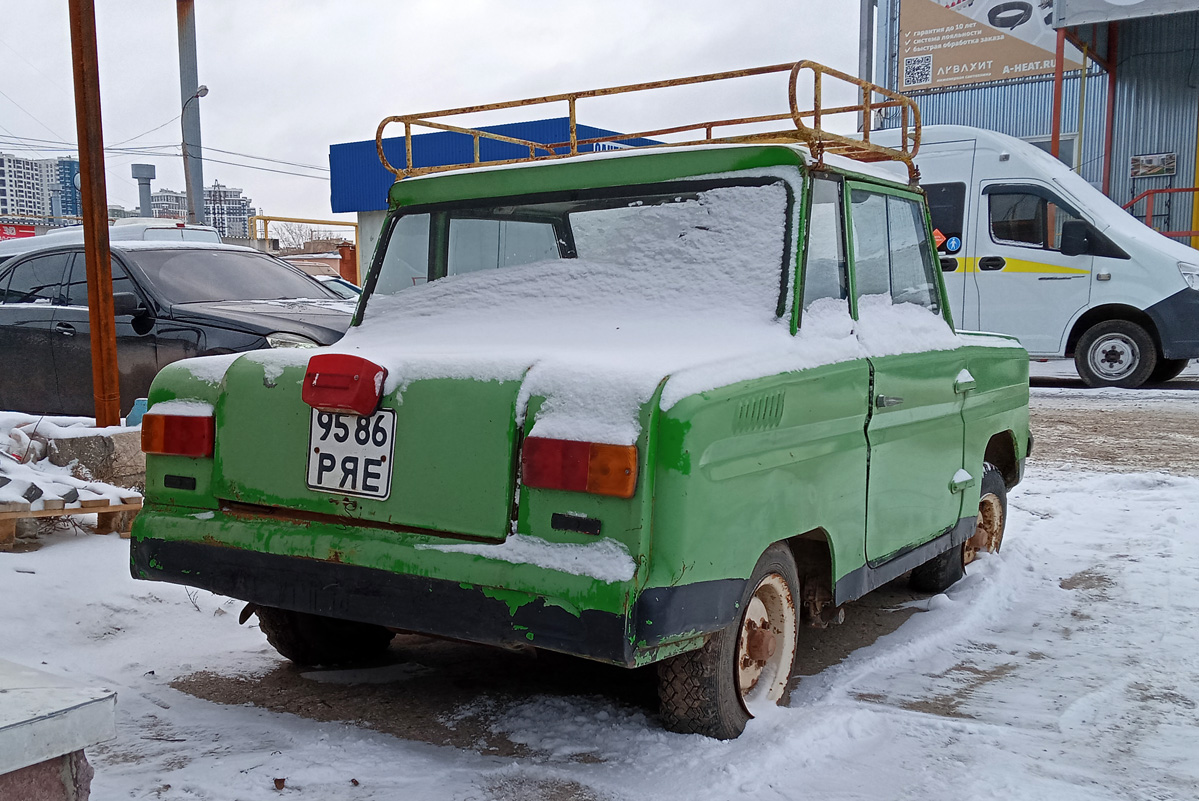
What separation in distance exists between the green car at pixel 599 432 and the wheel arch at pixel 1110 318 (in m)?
8.92

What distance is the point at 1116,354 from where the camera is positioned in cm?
1217

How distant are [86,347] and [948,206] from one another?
30.1ft

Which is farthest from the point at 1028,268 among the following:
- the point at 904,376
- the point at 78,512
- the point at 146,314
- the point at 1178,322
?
the point at 78,512

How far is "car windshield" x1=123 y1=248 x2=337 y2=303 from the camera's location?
281 inches

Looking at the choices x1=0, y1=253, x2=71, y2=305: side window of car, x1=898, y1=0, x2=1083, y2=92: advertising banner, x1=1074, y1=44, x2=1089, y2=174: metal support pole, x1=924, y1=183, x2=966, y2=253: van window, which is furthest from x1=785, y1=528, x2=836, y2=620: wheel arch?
x1=898, y1=0, x2=1083, y2=92: advertising banner

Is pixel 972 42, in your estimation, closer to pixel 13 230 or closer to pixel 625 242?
pixel 625 242

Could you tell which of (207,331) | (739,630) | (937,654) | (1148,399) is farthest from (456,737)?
(1148,399)

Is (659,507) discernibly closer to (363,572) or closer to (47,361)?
(363,572)

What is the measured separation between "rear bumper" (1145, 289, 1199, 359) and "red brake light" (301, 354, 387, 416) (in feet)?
36.2

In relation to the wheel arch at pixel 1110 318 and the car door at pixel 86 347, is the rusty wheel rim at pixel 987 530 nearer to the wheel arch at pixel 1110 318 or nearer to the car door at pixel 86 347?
the car door at pixel 86 347

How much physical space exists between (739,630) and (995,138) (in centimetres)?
1069

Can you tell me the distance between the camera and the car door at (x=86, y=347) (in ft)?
22.5

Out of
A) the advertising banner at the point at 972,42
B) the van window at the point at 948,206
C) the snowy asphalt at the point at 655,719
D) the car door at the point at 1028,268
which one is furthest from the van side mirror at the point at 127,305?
the advertising banner at the point at 972,42

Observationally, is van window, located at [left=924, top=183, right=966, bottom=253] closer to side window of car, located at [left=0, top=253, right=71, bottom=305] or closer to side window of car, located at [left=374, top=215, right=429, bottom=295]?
side window of car, located at [left=0, top=253, right=71, bottom=305]
